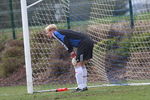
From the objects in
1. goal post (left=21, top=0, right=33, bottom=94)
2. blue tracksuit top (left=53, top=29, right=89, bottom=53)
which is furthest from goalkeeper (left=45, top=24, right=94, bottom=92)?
goal post (left=21, top=0, right=33, bottom=94)

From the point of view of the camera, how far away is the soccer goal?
10375 mm

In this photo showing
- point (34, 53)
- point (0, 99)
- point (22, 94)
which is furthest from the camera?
point (34, 53)

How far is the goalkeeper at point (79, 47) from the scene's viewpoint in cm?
898

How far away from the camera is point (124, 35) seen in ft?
36.6

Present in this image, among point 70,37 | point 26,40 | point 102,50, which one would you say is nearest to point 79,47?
A: point 70,37

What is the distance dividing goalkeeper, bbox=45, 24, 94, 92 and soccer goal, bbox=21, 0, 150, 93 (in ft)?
3.17

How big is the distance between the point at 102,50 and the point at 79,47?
1.76 metres

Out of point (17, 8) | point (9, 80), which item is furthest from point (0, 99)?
point (17, 8)

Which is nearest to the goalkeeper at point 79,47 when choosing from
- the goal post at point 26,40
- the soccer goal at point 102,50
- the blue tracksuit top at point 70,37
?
the blue tracksuit top at point 70,37

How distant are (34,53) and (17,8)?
5.38 m

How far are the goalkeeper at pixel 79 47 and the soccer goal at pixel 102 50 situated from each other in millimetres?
966

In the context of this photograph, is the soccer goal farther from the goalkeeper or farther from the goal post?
the goalkeeper

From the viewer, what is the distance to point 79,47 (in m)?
9.08

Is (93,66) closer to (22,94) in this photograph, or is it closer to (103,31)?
(103,31)
